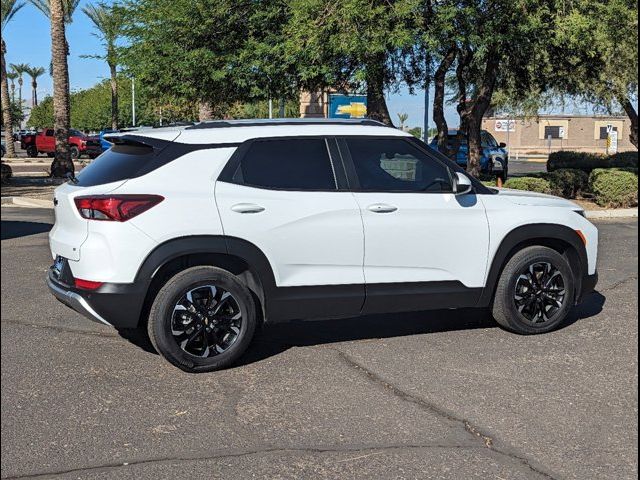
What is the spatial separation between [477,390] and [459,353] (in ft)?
2.84

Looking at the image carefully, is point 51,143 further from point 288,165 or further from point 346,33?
point 288,165

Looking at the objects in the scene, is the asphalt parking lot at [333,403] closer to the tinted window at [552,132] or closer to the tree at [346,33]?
the tree at [346,33]

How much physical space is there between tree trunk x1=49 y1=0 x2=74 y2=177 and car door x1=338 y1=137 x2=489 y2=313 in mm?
17933

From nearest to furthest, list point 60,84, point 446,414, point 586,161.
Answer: point 446,414 → point 60,84 → point 586,161

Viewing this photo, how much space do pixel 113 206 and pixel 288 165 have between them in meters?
1.35

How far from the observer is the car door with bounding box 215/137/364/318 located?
17.5 feet

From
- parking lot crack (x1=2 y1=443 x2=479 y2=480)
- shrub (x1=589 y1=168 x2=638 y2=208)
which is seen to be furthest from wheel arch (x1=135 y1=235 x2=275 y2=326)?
shrub (x1=589 y1=168 x2=638 y2=208)

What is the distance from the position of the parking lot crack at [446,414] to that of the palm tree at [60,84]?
1848 cm

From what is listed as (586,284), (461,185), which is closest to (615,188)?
(586,284)

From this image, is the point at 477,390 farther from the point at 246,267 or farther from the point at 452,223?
the point at 246,267

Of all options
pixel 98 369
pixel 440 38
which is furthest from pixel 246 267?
pixel 440 38

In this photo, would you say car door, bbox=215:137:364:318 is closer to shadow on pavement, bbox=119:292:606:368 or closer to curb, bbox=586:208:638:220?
shadow on pavement, bbox=119:292:606:368

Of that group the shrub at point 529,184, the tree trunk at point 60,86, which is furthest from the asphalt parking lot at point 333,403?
the tree trunk at point 60,86

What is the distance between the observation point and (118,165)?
5.34 metres
